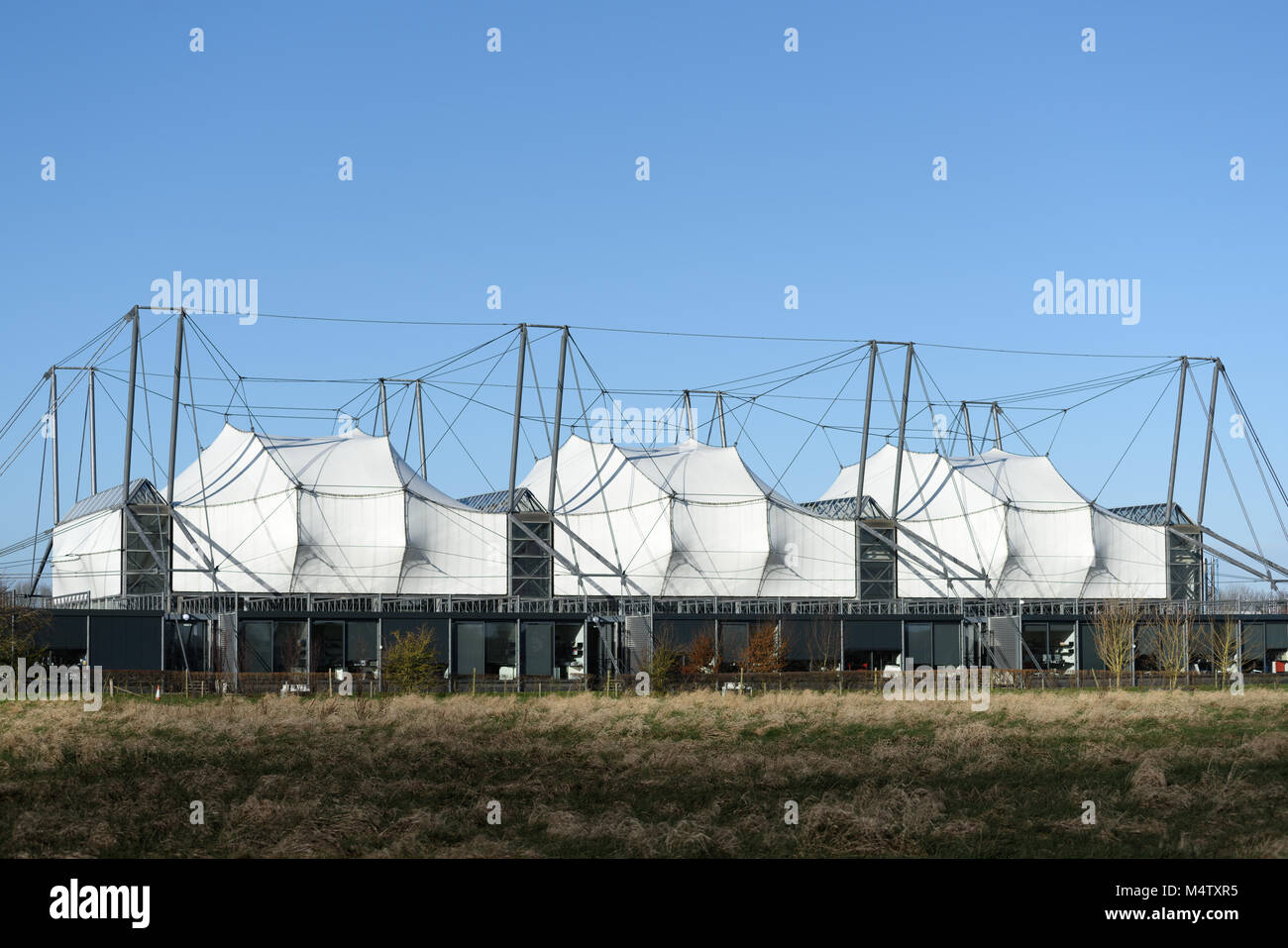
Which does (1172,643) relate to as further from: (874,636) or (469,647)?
(469,647)

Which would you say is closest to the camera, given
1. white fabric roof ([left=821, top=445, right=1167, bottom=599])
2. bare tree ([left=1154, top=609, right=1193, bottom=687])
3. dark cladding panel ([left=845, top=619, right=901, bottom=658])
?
bare tree ([left=1154, top=609, right=1193, bottom=687])

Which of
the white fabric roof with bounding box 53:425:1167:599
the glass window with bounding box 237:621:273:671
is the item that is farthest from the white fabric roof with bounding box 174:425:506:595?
the glass window with bounding box 237:621:273:671

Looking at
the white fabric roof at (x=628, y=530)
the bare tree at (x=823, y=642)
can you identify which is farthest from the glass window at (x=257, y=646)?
the bare tree at (x=823, y=642)

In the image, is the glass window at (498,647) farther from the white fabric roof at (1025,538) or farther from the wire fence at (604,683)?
the white fabric roof at (1025,538)

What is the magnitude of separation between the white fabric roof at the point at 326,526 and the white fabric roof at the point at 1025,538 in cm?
2689

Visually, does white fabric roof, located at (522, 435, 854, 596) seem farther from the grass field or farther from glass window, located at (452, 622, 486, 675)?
the grass field

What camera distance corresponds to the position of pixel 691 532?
256ft

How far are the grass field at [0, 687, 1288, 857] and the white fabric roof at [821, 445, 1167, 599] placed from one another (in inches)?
1836

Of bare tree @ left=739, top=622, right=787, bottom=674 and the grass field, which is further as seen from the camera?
bare tree @ left=739, top=622, right=787, bottom=674

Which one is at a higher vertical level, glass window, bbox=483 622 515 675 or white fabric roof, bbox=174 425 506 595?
white fabric roof, bbox=174 425 506 595

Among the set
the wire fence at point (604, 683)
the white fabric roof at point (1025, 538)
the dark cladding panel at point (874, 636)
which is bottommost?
the wire fence at point (604, 683)

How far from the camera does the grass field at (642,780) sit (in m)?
18.9

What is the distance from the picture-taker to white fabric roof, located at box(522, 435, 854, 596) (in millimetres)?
77562
